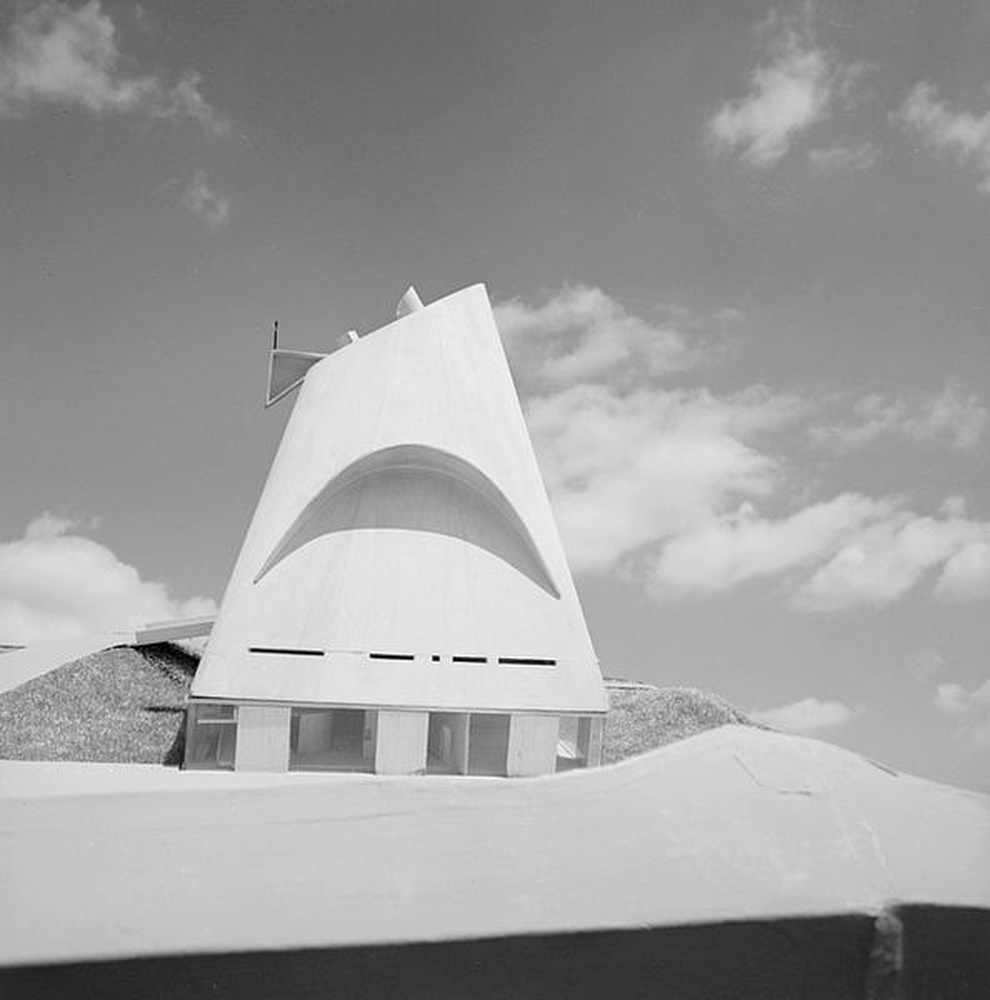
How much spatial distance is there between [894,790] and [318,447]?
1626 cm

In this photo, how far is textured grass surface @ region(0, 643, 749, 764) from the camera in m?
16.0

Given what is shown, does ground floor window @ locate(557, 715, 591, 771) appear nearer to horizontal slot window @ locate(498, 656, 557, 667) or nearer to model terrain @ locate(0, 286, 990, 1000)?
horizontal slot window @ locate(498, 656, 557, 667)

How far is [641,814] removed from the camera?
5.02 feet

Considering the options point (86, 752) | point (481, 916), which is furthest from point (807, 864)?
point (86, 752)

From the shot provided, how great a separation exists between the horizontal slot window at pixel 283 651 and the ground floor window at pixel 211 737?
Answer: 3.35 ft

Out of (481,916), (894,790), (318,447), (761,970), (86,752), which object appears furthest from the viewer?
(318,447)

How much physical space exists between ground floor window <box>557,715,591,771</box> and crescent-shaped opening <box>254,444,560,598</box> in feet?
8.34

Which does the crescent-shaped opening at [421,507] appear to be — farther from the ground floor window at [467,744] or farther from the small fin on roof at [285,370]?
the small fin on roof at [285,370]

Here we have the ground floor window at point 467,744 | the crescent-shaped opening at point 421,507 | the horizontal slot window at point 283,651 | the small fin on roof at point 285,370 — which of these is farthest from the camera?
the small fin on roof at point 285,370

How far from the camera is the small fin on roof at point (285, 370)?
23281mm

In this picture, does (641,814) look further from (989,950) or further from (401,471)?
(401,471)


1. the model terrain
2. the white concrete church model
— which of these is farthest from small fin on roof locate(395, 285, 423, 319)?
the model terrain

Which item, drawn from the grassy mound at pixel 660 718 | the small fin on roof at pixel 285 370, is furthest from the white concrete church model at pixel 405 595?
the small fin on roof at pixel 285 370

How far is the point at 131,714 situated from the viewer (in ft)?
62.0
